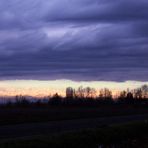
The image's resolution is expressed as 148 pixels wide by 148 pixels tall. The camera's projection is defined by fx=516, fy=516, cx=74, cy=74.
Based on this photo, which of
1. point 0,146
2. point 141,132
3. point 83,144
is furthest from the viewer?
point 141,132

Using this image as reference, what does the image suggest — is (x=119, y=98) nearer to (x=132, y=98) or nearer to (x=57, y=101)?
(x=132, y=98)

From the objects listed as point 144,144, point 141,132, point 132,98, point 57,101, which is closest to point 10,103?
point 57,101

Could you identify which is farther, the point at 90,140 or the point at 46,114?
the point at 46,114

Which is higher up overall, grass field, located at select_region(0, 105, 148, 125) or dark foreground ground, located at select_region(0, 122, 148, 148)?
grass field, located at select_region(0, 105, 148, 125)

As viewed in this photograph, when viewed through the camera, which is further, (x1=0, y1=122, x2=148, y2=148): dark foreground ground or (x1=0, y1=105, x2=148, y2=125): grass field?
(x1=0, y1=105, x2=148, y2=125): grass field

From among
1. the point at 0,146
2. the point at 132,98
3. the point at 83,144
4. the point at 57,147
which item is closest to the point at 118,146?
the point at 83,144

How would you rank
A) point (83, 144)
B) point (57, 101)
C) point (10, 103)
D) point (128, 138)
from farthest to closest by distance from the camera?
point (57, 101) < point (10, 103) < point (128, 138) < point (83, 144)

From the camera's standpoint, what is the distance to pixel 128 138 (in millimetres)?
30719

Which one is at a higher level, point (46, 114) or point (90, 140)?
point (46, 114)

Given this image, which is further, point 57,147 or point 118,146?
point 118,146

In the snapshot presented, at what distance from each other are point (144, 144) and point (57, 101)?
86566mm

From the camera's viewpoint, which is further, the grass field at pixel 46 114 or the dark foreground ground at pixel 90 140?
the grass field at pixel 46 114

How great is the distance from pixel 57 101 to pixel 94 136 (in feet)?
281

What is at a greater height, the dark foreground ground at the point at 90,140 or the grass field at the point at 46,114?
the grass field at the point at 46,114
